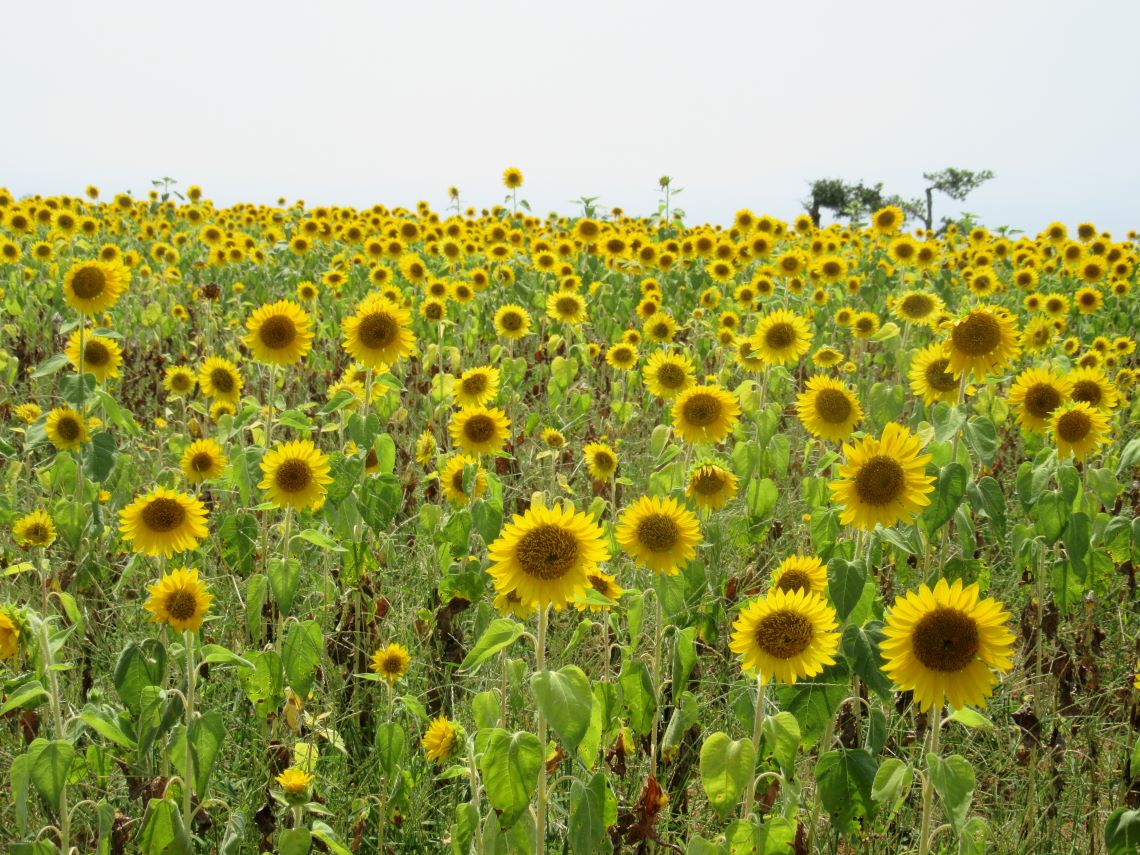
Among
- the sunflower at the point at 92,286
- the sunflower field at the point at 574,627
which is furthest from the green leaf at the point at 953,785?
the sunflower at the point at 92,286

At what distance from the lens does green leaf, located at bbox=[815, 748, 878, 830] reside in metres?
1.90

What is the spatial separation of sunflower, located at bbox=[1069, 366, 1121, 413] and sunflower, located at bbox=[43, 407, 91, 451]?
12.9ft

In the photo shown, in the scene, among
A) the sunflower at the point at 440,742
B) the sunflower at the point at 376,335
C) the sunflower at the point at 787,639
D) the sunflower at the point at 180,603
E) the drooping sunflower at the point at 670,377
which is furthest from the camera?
the drooping sunflower at the point at 670,377

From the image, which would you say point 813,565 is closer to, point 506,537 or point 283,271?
point 506,537

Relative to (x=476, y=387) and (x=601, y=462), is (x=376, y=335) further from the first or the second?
(x=601, y=462)

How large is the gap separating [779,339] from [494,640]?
2.61 m

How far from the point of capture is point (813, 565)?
225 centimetres

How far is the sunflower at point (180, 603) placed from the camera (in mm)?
2162

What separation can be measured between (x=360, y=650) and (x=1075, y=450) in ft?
8.80

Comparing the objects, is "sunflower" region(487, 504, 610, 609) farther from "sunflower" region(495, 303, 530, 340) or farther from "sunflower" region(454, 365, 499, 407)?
"sunflower" region(495, 303, 530, 340)

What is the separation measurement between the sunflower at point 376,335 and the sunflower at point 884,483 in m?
1.94

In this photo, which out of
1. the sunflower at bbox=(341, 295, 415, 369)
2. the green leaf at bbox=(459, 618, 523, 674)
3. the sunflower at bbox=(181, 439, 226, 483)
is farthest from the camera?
the sunflower at bbox=(181, 439, 226, 483)

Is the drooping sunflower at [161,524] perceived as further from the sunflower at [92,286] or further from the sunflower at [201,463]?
the sunflower at [92,286]

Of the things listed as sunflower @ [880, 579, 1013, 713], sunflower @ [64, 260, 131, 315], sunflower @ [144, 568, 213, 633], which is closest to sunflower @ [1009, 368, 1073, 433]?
sunflower @ [880, 579, 1013, 713]
